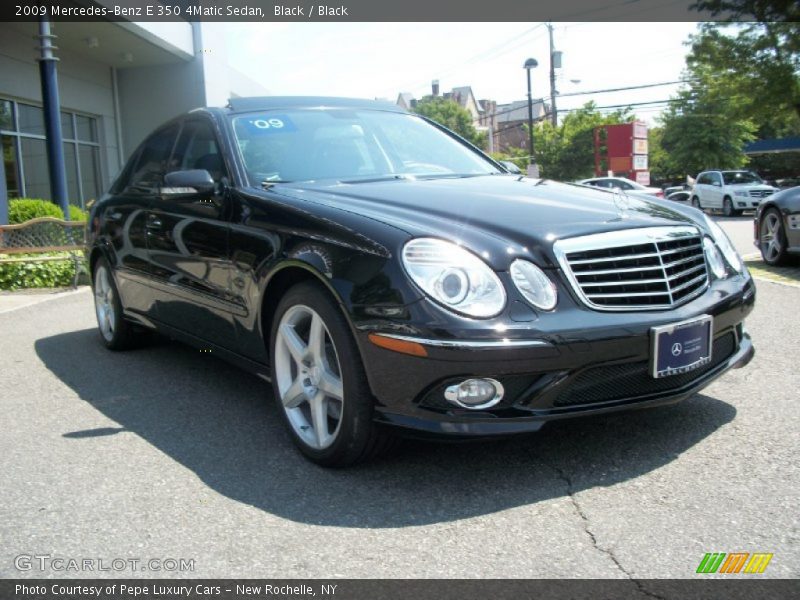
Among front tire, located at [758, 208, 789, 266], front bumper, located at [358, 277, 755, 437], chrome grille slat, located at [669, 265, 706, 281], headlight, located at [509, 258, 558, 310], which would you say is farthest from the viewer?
front tire, located at [758, 208, 789, 266]

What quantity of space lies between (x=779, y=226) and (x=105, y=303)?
7168mm

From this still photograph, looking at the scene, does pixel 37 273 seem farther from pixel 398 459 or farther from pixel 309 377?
pixel 398 459

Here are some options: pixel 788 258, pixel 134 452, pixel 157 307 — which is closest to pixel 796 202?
pixel 788 258

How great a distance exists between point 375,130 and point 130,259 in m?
1.87

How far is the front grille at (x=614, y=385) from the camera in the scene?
2.94 meters

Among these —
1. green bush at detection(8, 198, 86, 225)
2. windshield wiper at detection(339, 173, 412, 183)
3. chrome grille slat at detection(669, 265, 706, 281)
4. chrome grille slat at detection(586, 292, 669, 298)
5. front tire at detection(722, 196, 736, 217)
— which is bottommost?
front tire at detection(722, 196, 736, 217)

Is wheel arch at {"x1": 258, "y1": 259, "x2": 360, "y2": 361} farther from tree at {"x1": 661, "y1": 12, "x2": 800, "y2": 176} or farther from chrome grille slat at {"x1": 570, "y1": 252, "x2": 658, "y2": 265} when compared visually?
tree at {"x1": 661, "y1": 12, "x2": 800, "y2": 176}

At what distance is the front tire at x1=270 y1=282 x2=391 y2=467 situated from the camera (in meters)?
3.08

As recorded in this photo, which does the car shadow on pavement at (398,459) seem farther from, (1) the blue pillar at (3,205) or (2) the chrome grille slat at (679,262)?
(1) the blue pillar at (3,205)

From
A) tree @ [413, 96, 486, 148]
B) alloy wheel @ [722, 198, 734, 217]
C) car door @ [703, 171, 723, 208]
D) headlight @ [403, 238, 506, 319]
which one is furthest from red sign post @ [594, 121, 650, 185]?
tree @ [413, 96, 486, 148]

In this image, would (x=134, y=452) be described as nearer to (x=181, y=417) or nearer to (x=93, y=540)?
(x=181, y=417)

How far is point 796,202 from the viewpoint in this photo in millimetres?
8492

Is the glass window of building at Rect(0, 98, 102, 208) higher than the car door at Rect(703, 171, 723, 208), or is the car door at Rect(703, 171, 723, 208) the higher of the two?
the glass window of building at Rect(0, 98, 102, 208)

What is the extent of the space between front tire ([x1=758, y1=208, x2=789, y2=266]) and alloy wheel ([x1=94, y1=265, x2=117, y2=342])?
7049 millimetres
